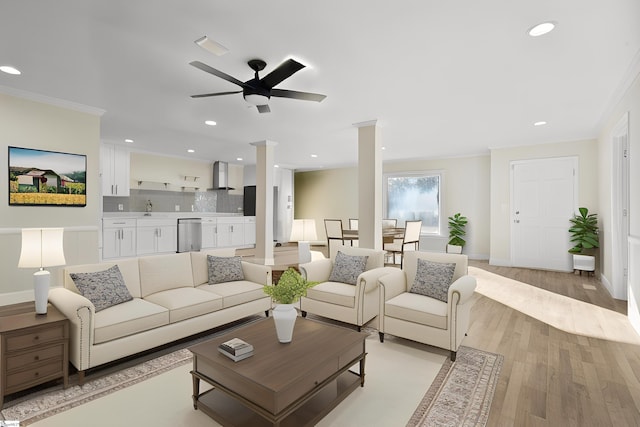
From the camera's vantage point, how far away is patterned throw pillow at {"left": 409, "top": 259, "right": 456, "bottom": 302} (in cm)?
306

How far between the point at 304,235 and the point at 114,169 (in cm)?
529

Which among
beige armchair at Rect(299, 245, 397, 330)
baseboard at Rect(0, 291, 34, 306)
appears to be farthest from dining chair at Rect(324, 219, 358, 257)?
baseboard at Rect(0, 291, 34, 306)

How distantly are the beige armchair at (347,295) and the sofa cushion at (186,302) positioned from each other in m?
1.03

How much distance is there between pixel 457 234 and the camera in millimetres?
8008

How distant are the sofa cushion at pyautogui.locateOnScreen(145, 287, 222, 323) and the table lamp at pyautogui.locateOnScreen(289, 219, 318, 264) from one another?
1.60 meters

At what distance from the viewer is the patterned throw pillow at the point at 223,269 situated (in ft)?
11.9

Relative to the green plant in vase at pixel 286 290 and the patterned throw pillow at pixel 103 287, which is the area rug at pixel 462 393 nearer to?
the green plant in vase at pixel 286 290

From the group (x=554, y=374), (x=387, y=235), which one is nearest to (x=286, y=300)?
(x=554, y=374)

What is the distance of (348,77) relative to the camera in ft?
11.3

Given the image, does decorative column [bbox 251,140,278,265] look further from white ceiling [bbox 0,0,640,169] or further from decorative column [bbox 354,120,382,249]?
decorative column [bbox 354,120,382,249]

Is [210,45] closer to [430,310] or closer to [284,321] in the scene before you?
[284,321]

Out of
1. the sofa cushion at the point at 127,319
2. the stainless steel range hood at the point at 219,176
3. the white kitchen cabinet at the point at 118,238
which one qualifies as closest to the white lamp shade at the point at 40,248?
the sofa cushion at the point at 127,319

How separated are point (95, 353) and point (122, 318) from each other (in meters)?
0.28

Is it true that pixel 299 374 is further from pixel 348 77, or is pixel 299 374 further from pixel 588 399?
pixel 348 77
